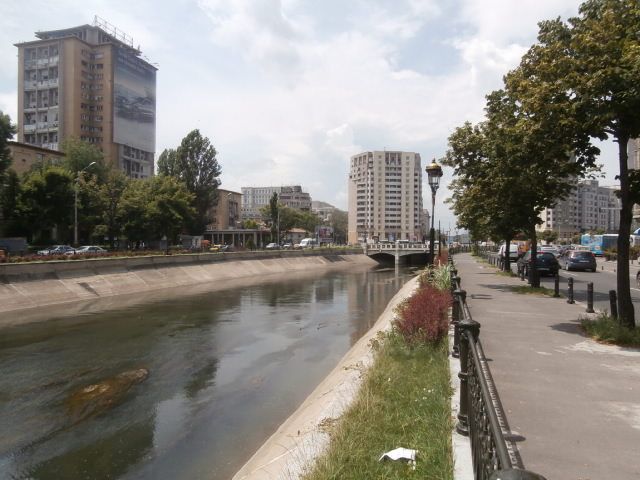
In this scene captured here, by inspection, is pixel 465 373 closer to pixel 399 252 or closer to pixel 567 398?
pixel 567 398

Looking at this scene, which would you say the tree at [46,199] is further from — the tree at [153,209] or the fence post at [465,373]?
the fence post at [465,373]

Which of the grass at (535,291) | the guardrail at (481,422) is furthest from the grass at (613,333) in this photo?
the grass at (535,291)

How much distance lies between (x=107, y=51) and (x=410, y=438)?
10426cm

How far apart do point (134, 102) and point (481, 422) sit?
105 m

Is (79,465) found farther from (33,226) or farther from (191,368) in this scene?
(33,226)

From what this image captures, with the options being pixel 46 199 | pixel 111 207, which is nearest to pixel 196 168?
pixel 111 207

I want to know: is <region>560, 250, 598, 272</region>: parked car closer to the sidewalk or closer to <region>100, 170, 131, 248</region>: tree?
the sidewalk

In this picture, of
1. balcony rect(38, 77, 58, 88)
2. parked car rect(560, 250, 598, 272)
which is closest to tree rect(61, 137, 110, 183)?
balcony rect(38, 77, 58, 88)

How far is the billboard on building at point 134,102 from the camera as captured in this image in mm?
94062

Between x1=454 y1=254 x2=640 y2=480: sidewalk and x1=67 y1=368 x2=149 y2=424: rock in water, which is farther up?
x1=454 y1=254 x2=640 y2=480: sidewalk

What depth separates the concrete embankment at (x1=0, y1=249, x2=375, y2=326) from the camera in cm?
2644

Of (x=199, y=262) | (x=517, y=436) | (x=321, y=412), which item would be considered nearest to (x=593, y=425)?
(x=517, y=436)

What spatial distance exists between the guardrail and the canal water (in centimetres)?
454

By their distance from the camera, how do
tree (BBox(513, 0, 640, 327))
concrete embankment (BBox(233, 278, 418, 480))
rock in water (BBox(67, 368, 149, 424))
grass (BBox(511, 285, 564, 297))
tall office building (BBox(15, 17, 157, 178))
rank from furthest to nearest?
tall office building (BBox(15, 17, 157, 178)) → grass (BBox(511, 285, 564, 297)) → rock in water (BBox(67, 368, 149, 424)) → tree (BBox(513, 0, 640, 327)) → concrete embankment (BBox(233, 278, 418, 480))
